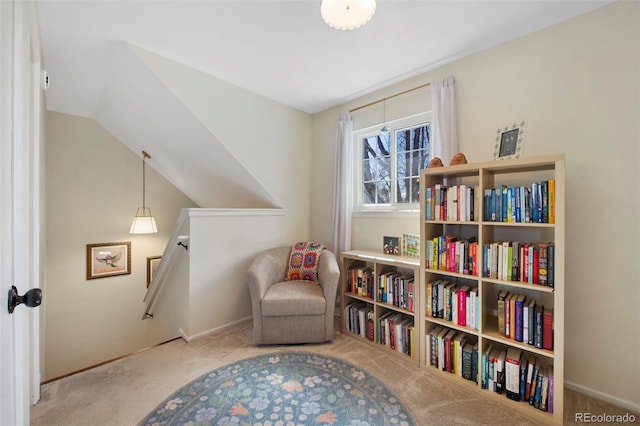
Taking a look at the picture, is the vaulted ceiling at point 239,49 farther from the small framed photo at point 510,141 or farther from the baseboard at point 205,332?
the baseboard at point 205,332

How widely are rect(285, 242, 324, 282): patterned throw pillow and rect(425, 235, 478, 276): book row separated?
1142 mm

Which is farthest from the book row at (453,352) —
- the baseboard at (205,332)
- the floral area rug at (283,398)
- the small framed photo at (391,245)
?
the baseboard at (205,332)

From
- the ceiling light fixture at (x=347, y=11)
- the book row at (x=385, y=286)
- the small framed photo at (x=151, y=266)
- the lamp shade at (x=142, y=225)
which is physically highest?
the ceiling light fixture at (x=347, y=11)

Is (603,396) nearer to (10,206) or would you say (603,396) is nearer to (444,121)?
(444,121)

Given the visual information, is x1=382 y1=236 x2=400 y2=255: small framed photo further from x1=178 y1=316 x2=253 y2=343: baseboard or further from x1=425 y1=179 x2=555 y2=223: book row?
x1=178 y1=316 x2=253 y2=343: baseboard

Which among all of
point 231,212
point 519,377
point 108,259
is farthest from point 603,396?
point 108,259

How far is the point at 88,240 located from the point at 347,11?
402 centimetres

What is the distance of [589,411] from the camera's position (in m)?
1.53

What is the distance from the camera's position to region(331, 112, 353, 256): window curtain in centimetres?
288

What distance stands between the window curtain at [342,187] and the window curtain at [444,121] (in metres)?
0.93

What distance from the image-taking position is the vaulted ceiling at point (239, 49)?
1.66 m

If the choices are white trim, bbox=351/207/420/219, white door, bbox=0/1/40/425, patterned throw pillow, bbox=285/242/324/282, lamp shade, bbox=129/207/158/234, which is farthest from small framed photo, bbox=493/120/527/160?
lamp shade, bbox=129/207/158/234

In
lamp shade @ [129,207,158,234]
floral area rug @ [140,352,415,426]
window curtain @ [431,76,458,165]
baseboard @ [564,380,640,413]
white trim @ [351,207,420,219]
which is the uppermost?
window curtain @ [431,76,458,165]

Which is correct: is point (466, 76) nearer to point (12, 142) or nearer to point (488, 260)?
point (488, 260)
